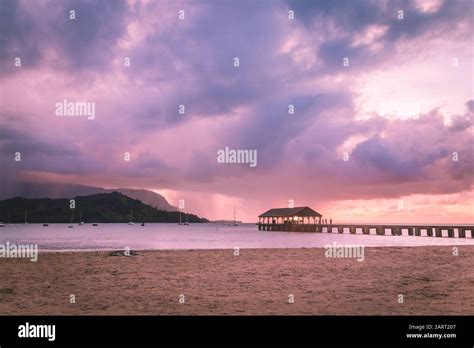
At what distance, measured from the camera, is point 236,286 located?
1619 centimetres

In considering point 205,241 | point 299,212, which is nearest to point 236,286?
point 205,241

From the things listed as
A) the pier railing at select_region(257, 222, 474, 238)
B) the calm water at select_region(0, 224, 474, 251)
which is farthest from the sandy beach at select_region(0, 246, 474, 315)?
the pier railing at select_region(257, 222, 474, 238)

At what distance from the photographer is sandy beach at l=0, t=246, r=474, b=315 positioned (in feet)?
40.3

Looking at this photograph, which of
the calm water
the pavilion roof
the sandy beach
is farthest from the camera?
the pavilion roof

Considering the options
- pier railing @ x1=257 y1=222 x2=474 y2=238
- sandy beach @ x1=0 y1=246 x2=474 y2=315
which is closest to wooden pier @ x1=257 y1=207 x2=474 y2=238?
pier railing @ x1=257 y1=222 x2=474 y2=238

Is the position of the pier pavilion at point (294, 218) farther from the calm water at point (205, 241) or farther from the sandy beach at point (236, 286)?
the sandy beach at point (236, 286)

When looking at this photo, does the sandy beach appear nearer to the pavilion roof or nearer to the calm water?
the calm water

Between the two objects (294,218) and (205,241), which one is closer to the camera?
(205,241)

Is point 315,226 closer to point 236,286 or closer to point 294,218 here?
point 294,218

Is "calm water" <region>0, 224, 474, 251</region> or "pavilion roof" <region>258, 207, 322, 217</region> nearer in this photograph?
"calm water" <region>0, 224, 474, 251</region>

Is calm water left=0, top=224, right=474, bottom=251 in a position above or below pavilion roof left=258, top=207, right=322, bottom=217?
below

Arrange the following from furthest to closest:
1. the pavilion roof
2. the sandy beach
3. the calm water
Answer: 1. the pavilion roof
2. the calm water
3. the sandy beach

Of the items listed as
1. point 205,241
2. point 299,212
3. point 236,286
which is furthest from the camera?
point 299,212
